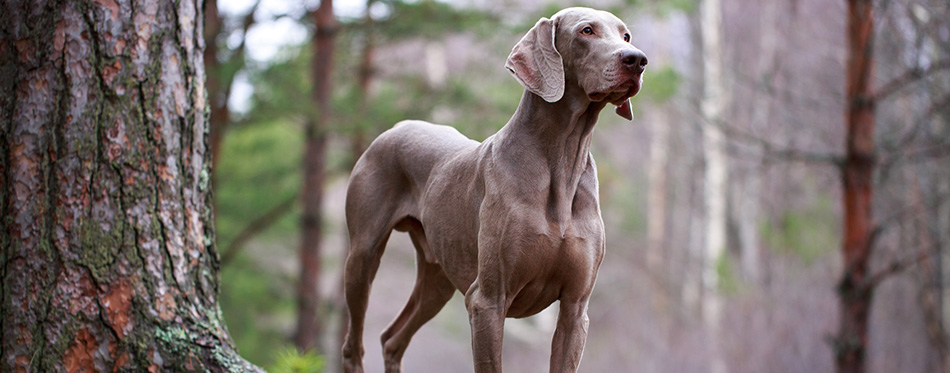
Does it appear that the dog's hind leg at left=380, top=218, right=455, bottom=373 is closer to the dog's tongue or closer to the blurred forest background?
the dog's tongue

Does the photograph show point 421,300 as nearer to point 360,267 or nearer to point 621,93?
point 360,267

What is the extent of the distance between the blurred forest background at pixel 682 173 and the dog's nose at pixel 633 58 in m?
5.89

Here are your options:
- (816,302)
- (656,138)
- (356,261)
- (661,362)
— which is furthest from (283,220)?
(356,261)

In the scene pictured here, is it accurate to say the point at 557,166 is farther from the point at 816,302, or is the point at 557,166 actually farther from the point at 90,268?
the point at 816,302

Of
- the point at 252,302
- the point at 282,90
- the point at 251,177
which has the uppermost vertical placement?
the point at 282,90

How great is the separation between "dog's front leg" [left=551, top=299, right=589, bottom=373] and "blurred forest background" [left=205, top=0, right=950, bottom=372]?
572cm

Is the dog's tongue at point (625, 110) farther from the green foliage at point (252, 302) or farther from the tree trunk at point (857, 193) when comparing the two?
the green foliage at point (252, 302)

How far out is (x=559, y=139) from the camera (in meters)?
2.67

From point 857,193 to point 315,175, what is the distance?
6.35m

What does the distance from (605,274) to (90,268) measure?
2242 centimetres

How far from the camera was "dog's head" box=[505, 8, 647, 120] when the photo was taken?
7.95 ft

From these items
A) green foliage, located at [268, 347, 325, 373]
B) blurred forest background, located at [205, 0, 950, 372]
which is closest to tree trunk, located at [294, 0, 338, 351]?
blurred forest background, located at [205, 0, 950, 372]

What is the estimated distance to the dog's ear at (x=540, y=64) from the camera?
2.55 metres

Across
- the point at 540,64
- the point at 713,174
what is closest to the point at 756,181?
the point at 713,174
